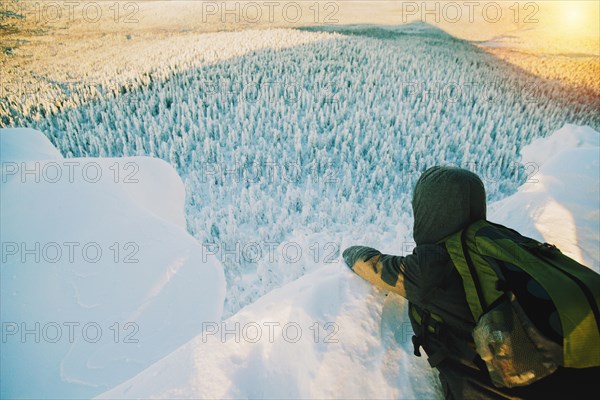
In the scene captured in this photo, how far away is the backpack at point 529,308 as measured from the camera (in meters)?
1.12

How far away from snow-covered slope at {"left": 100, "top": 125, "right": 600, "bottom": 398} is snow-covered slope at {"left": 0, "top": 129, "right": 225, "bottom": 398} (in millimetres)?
874

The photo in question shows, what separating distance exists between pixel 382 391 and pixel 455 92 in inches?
393

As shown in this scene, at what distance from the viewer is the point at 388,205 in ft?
15.8

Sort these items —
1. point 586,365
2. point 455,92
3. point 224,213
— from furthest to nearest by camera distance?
point 455,92 < point 224,213 < point 586,365

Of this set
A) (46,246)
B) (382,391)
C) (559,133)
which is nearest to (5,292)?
(46,246)

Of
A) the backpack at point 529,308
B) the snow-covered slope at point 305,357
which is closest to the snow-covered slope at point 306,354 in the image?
the snow-covered slope at point 305,357

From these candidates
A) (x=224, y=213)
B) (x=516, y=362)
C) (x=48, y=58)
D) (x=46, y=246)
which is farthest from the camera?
(x=48, y=58)

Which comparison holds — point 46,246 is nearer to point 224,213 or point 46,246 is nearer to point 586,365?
point 224,213

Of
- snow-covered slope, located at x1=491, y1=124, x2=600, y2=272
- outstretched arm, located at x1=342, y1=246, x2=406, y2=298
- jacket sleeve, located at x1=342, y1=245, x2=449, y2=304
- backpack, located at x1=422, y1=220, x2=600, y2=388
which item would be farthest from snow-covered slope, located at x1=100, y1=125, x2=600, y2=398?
snow-covered slope, located at x1=491, y1=124, x2=600, y2=272

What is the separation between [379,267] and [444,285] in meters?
0.40

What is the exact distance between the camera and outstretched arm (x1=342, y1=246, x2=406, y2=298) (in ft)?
5.77

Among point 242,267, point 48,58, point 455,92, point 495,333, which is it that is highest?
point 48,58

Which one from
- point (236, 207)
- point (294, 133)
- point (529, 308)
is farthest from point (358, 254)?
point (294, 133)

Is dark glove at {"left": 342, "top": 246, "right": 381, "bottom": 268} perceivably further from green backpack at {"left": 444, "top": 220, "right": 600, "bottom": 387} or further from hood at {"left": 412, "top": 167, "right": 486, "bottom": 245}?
green backpack at {"left": 444, "top": 220, "right": 600, "bottom": 387}
